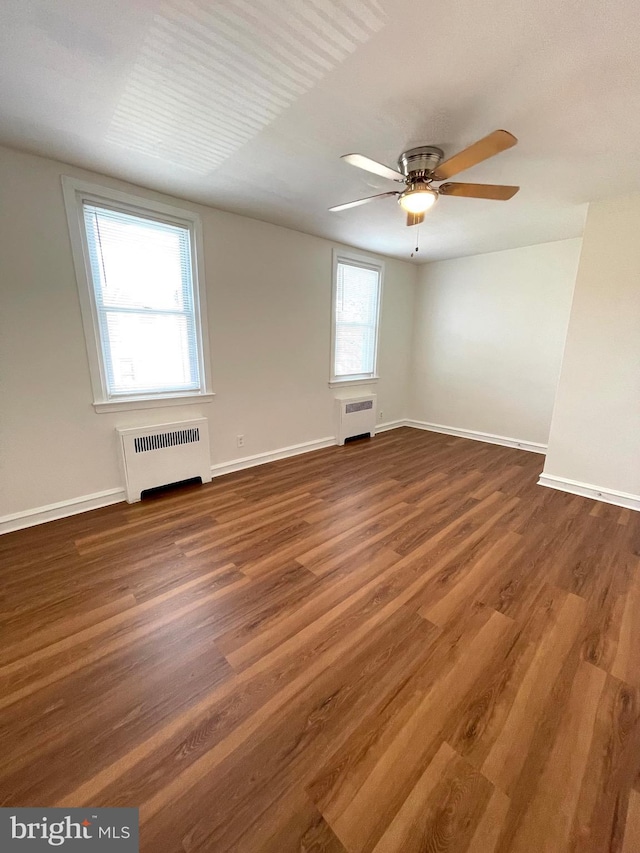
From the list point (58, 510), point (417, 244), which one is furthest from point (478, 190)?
point (58, 510)

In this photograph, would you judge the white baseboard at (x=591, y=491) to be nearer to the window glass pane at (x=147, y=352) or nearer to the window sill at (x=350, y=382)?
the window sill at (x=350, y=382)

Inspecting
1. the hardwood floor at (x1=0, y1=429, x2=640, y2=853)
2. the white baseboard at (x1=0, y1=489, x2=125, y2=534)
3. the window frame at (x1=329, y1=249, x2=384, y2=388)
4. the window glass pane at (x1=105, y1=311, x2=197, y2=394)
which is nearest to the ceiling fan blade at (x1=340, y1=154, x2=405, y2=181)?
the window glass pane at (x1=105, y1=311, x2=197, y2=394)

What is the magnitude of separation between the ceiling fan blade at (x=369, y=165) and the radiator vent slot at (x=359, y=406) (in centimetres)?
279

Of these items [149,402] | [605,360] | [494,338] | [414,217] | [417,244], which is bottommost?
[149,402]

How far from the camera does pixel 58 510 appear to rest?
101 inches

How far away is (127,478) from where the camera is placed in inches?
110

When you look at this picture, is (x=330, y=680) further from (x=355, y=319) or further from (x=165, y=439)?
(x=355, y=319)

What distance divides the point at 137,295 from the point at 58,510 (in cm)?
184

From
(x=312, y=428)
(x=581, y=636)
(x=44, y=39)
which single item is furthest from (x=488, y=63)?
(x=312, y=428)

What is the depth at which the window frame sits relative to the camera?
408cm

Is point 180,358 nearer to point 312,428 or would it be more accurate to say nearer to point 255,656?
point 312,428

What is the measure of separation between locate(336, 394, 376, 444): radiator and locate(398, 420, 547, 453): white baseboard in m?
1.04

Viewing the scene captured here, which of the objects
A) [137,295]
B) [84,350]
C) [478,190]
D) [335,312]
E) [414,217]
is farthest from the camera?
[335,312]

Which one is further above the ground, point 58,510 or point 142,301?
point 142,301
